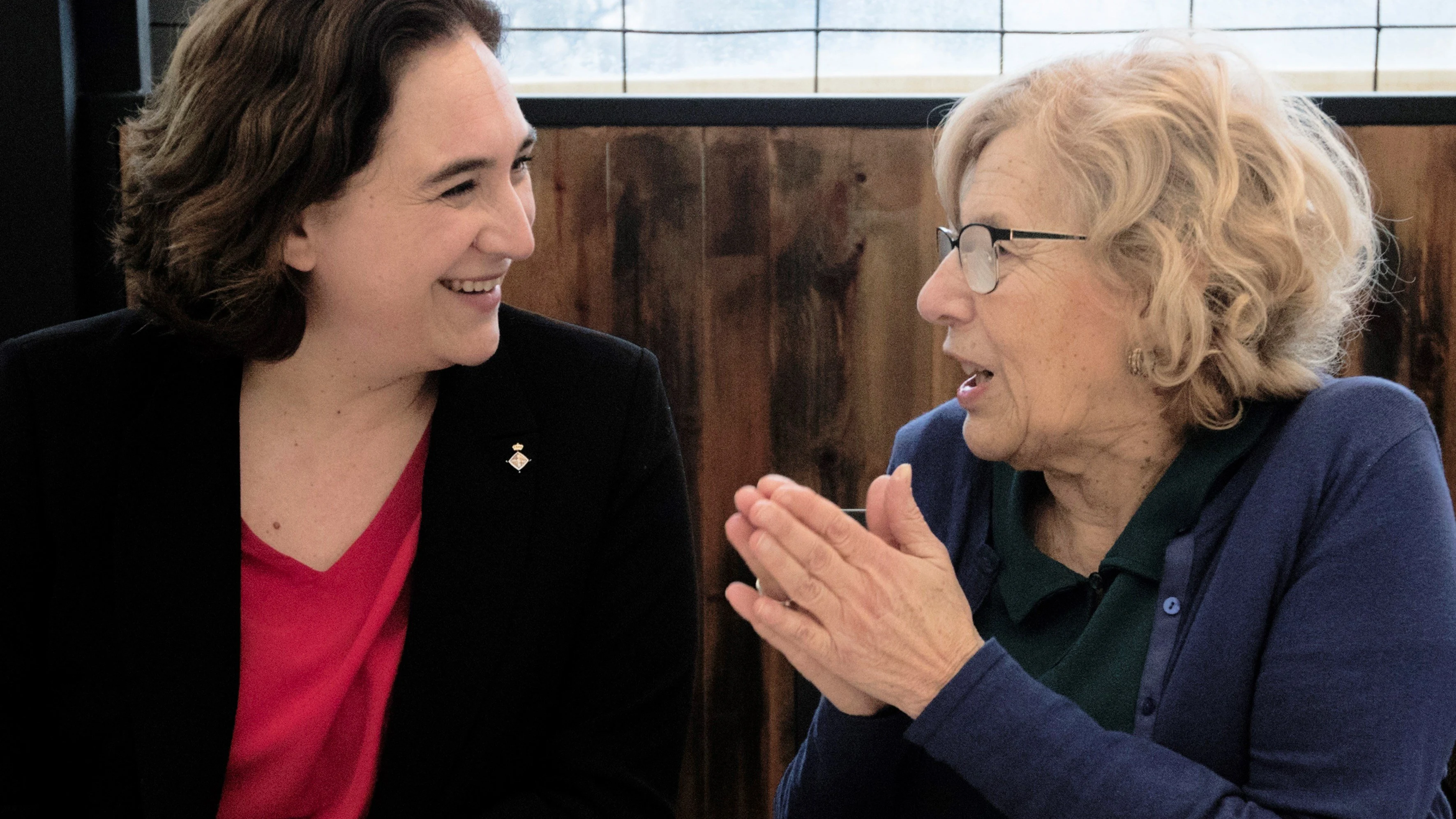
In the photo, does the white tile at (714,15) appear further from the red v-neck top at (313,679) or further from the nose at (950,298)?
the red v-neck top at (313,679)

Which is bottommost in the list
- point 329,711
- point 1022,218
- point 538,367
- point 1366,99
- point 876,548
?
point 329,711

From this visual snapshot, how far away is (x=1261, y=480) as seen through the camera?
4.25 feet

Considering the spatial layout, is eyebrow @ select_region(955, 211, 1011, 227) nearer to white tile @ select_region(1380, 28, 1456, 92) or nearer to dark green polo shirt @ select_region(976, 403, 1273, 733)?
dark green polo shirt @ select_region(976, 403, 1273, 733)

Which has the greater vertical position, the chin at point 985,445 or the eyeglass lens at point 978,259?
the eyeglass lens at point 978,259

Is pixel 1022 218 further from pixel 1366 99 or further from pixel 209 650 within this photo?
pixel 1366 99

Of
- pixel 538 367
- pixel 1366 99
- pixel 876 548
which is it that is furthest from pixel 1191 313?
pixel 1366 99

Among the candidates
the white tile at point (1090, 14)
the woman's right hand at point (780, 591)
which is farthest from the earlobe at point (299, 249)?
the white tile at point (1090, 14)

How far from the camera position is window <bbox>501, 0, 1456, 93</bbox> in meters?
2.43

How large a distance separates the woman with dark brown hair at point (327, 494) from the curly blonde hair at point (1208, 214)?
2.15 feet

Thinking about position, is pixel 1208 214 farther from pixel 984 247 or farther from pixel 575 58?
pixel 575 58

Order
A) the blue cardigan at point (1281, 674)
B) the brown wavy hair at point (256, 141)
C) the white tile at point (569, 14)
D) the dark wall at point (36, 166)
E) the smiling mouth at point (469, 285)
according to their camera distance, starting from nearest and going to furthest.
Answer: the blue cardigan at point (1281, 674)
the brown wavy hair at point (256, 141)
the smiling mouth at point (469, 285)
the dark wall at point (36, 166)
the white tile at point (569, 14)

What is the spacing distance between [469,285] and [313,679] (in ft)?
1.70

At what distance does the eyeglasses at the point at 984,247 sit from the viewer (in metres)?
1.39

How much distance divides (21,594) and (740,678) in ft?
4.44
